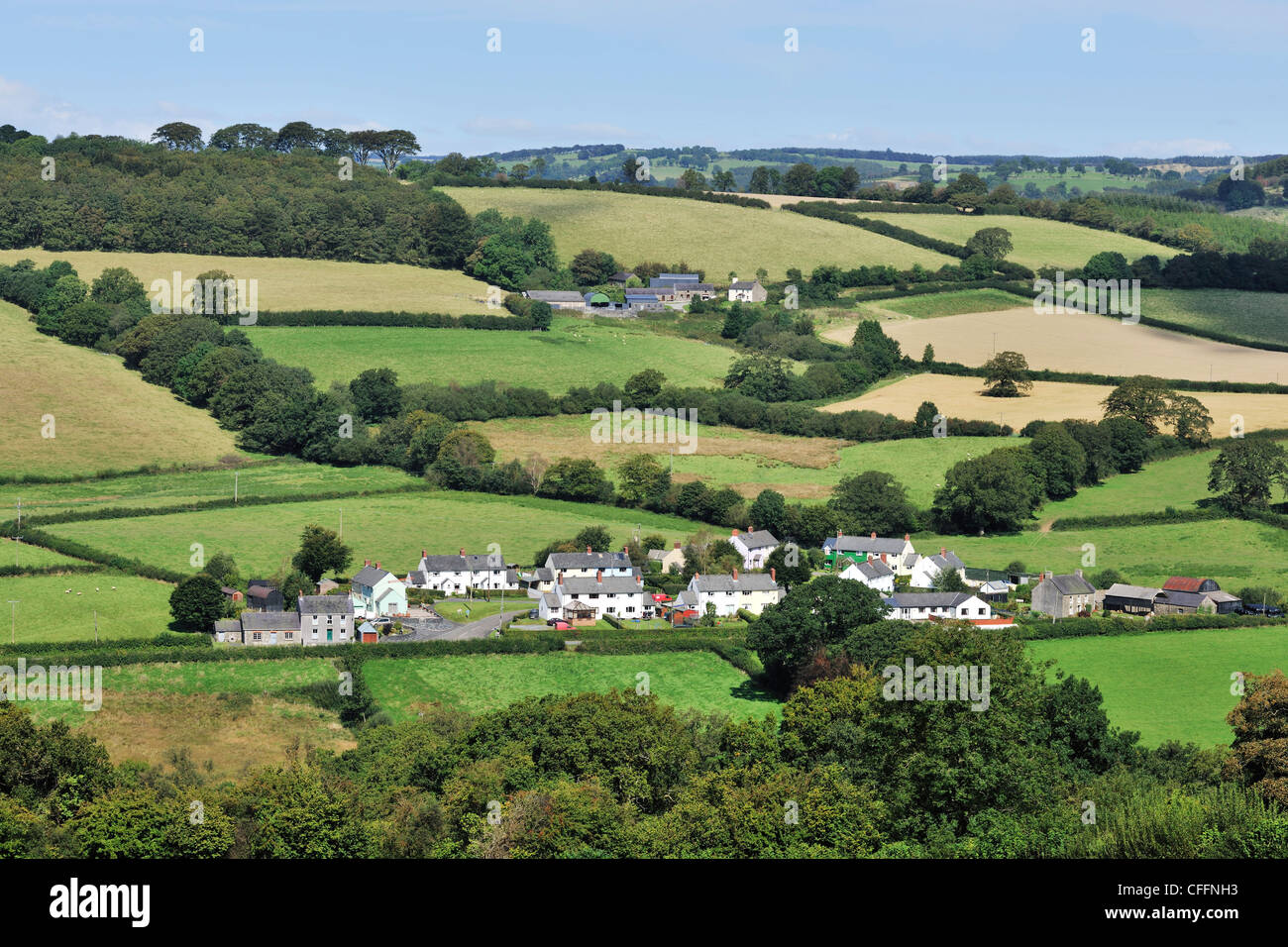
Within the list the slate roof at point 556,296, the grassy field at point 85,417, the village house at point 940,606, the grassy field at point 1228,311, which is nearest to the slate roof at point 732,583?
the village house at point 940,606

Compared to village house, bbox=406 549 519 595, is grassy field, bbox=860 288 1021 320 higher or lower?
higher

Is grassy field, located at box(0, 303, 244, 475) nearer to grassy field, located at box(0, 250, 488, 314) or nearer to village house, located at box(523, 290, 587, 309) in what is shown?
grassy field, located at box(0, 250, 488, 314)

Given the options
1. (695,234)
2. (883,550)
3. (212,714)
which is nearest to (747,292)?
(695,234)

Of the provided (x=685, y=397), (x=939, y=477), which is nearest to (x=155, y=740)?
(x=939, y=477)

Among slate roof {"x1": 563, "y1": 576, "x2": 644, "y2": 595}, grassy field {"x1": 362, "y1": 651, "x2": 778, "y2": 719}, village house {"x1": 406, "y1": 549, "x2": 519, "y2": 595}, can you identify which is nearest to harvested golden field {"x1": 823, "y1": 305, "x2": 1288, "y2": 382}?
slate roof {"x1": 563, "y1": 576, "x2": 644, "y2": 595}

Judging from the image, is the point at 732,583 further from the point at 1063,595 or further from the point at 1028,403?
the point at 1028,403
